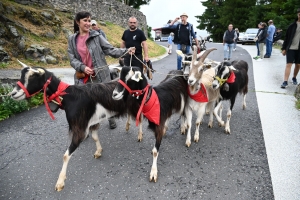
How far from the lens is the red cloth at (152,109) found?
3.19 meters

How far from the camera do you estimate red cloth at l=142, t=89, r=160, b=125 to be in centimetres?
319

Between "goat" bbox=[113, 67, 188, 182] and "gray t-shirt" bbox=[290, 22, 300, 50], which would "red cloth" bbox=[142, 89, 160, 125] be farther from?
"gray t-shirt" bbox=[290, 22, 300, 50]

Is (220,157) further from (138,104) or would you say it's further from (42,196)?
(42,196)

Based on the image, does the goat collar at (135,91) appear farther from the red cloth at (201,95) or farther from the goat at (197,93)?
the red cloth at (201,95)

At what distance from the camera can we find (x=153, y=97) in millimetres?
3232

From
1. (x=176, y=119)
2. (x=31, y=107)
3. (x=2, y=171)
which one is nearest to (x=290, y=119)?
(x=176, y=119)

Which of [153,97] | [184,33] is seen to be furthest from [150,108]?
[184,33]

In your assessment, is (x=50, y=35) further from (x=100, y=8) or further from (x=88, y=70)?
(x=100, y=8)

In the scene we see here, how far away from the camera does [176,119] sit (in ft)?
17.5

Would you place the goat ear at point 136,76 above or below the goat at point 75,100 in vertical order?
above

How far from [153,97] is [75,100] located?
112cm

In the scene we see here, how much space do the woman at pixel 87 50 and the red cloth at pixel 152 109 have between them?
1.11 metres

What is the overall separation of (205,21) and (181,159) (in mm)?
50705

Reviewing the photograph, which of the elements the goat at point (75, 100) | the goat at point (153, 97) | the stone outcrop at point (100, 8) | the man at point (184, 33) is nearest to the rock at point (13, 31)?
the stone outcrop at point (100, 8)
